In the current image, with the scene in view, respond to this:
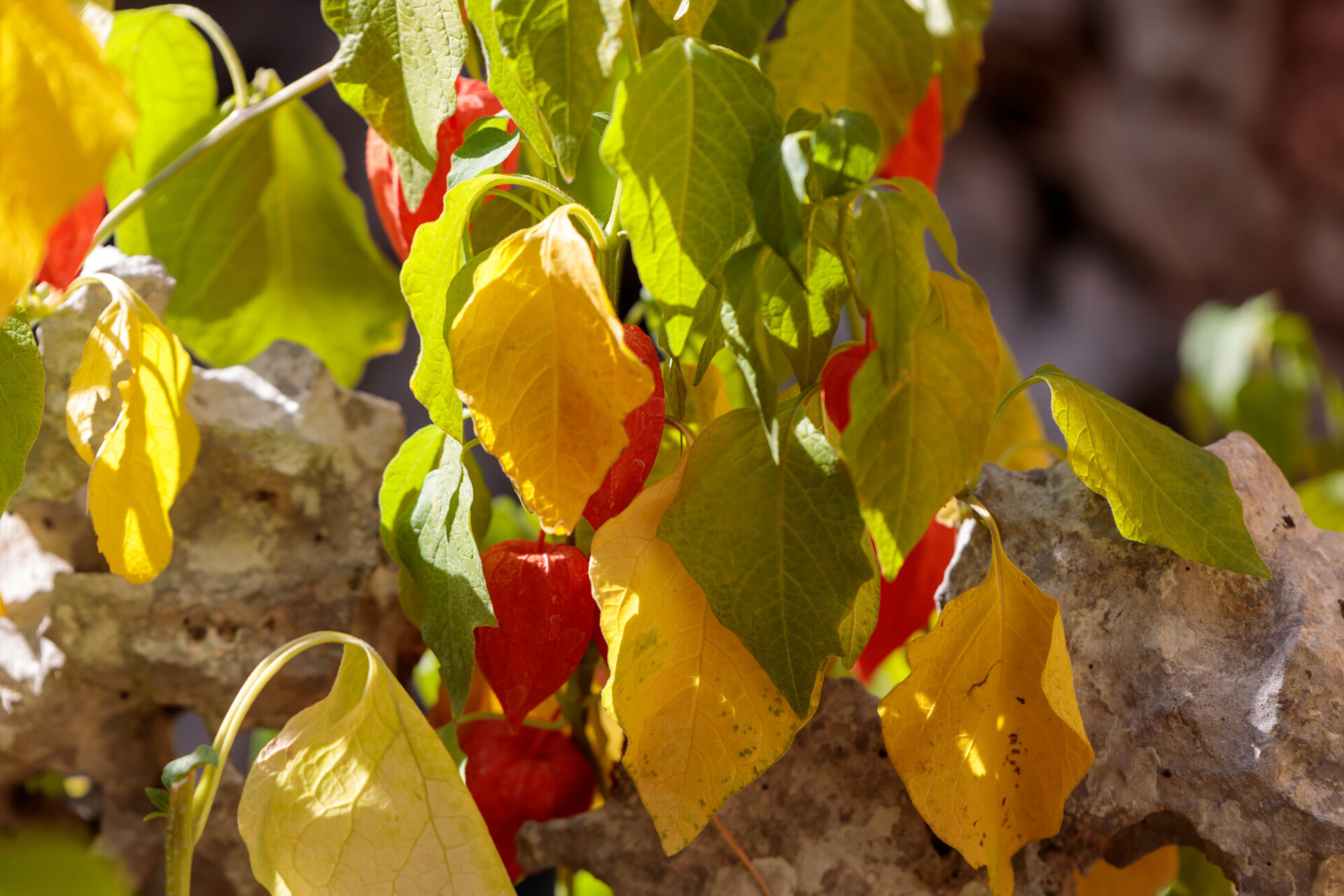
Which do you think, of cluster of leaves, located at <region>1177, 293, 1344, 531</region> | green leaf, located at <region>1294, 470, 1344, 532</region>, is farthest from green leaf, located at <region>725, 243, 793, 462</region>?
cluster of leaves, located at <region>1177, 293, 1344, 531</region>

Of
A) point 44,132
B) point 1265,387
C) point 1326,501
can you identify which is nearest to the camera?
point 44,132

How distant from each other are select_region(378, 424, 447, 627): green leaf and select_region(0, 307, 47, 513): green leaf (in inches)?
3.8

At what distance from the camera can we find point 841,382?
0.34 m

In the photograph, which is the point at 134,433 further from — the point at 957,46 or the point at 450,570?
the point at 957,46

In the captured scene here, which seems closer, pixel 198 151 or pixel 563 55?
pixel 563 55

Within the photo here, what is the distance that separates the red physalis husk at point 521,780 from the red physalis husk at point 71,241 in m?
0.21

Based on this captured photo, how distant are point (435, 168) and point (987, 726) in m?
0.23

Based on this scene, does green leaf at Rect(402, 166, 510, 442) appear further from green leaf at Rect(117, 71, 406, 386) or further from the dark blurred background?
the dark blurred background

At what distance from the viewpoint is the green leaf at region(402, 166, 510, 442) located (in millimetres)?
264

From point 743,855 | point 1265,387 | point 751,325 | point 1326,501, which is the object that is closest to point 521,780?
point 743,855

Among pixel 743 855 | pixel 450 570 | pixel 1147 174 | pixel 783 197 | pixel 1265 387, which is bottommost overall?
pixel 1147 174

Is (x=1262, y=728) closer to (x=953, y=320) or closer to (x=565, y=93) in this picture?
(x=953, y=320)

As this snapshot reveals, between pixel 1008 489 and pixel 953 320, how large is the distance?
87 mm

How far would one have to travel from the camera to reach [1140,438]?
292 millimetres
